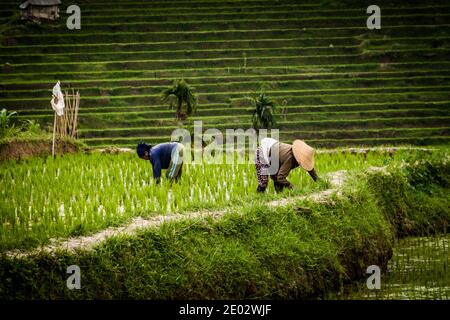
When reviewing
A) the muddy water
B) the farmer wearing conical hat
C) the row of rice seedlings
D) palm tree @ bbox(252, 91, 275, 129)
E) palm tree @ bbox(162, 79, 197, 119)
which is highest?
palm tree @ bbox(162, 79, 197, 119)

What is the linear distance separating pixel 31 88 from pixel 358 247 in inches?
544

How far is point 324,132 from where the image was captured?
17.1m

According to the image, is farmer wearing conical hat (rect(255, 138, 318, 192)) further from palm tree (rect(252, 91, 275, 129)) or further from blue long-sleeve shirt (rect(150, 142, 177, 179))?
palm tree (rect(252, 91, 275, 129))

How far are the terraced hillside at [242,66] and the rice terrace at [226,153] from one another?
0.18 ft

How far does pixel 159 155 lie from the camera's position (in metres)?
8.06

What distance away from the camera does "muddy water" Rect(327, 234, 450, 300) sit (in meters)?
6.04

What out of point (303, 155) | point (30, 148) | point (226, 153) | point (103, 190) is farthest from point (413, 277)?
point (30, 148)

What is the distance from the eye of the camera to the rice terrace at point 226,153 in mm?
5734

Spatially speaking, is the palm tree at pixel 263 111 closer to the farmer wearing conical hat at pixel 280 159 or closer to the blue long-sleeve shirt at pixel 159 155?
the blue long-sleeve shirt at pixel 159 155

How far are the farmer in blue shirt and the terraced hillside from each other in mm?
8219

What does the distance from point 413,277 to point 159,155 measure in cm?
305

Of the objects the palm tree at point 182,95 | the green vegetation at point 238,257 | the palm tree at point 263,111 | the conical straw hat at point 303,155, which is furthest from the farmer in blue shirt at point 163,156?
the palm tree at point 182,95

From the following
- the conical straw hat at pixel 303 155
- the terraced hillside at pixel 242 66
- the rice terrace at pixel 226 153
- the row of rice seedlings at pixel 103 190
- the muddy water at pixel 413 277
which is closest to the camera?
the rice terrace at pixel 226 153

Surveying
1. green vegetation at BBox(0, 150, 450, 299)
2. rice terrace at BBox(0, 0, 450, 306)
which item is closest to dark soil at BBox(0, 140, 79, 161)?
rice terrace at BBox(0, 0, 450, 306)
